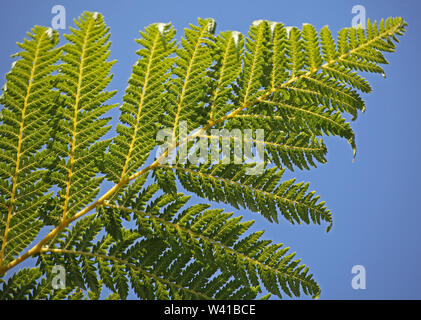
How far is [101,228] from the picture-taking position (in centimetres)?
233

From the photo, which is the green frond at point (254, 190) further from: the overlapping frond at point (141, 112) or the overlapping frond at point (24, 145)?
the overlapping frond at point (24, 145)

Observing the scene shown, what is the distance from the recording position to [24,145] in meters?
2.17

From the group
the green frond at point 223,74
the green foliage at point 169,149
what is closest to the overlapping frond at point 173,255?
the green foliage at point 169,149

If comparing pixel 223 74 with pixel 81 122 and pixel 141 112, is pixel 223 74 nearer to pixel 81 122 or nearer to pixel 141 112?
pixel 141 112

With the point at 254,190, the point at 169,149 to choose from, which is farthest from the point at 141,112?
the point at 254,190

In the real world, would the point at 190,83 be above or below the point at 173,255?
above

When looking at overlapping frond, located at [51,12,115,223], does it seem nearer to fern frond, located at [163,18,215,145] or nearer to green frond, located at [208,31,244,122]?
fern frond, located at [163,18,215,145]

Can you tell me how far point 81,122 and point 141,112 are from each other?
1.18 ft

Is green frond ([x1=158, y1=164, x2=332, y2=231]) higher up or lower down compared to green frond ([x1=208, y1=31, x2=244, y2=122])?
lower down

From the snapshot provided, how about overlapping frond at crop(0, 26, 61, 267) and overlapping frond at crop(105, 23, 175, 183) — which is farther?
overlapping frond at crop(105, 23, 175, 183)

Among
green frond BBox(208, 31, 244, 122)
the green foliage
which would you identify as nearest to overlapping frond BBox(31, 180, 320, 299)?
the green foliage

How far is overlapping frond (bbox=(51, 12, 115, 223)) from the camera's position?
220cm
